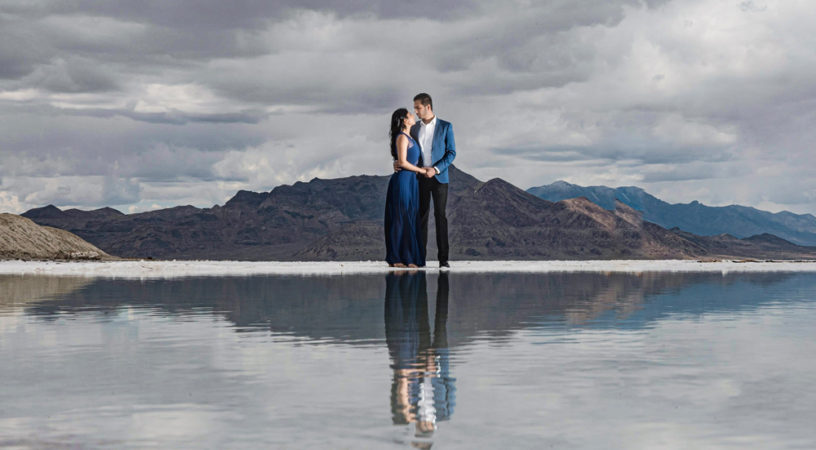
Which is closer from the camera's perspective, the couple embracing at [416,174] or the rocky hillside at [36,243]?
the couple embracing at [416,174]

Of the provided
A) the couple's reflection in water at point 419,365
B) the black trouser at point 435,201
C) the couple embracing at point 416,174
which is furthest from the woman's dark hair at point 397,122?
the couple's reflection in water at point 419,365

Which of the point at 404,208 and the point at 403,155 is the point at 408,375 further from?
the point at 404,208

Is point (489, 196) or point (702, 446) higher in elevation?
point (489, 196)

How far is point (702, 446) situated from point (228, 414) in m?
3.21

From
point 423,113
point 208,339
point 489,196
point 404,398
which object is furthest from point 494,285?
point 489,196

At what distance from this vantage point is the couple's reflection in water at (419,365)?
6.20 m

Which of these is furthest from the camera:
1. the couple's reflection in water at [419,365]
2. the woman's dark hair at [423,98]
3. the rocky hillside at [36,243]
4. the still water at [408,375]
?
the rocky hillside at [36,243]

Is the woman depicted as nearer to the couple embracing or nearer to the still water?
the couple embracing

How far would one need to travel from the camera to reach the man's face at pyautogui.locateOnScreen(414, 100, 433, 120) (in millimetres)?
23344

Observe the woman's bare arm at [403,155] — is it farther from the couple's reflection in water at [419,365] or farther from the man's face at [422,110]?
the couple's reflection in water at [419,365]

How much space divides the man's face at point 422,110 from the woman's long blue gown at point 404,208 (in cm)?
68

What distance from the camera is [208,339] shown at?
10.5m

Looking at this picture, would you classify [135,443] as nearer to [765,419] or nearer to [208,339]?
[765,419]

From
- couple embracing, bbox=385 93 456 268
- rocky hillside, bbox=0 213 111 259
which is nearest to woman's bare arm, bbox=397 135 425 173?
couple embracing, bbox=385 93 456 268
